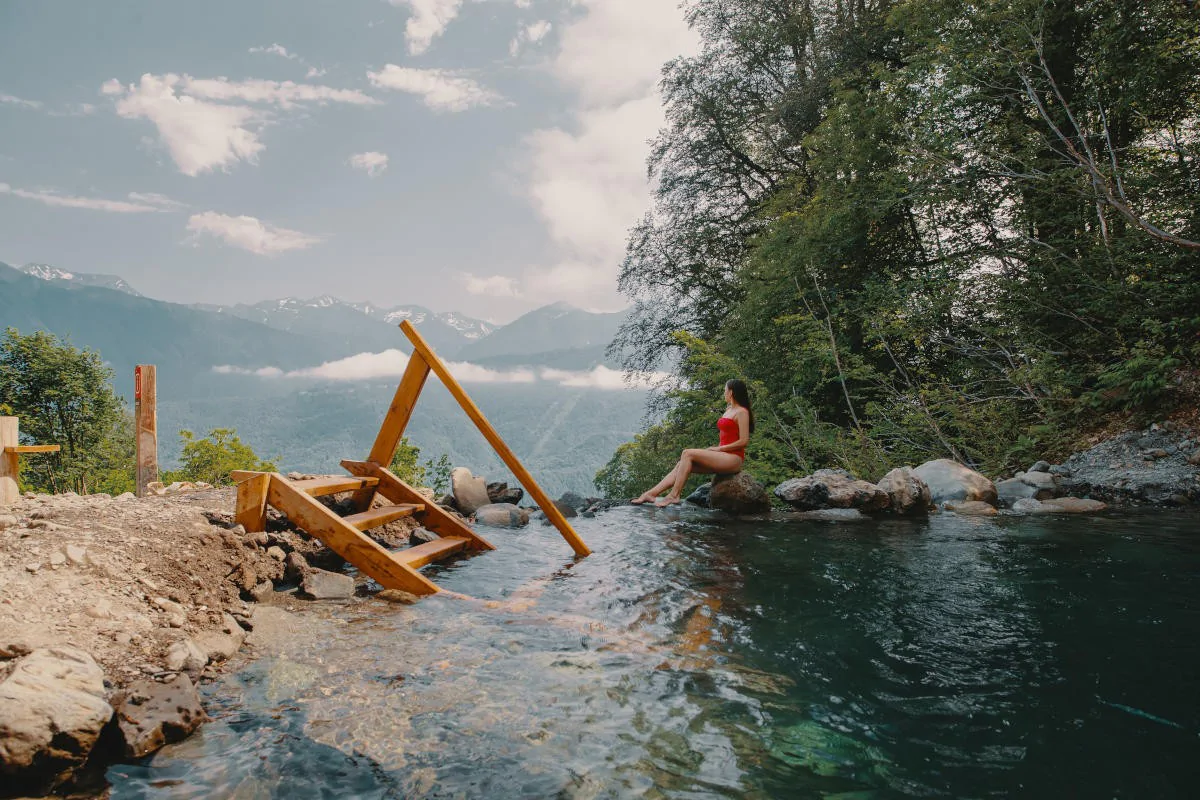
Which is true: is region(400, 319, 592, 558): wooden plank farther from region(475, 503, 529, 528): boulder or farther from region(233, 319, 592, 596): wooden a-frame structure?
region(475, 503, 529, 528): boulder

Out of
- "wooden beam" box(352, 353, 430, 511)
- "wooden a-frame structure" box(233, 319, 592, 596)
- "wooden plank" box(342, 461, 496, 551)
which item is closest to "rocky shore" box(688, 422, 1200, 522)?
"wooden a-frame structure" box(233, 319, 592, 596)

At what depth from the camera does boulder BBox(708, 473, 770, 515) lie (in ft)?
34.9

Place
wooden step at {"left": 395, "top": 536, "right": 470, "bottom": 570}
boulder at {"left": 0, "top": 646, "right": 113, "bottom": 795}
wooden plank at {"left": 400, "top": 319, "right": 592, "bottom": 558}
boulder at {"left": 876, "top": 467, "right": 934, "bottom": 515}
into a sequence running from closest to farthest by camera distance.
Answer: boulder at {"left": 0, "top": 646, "right": 113, "bottom": 795} < wooden step at {"left": 395, "top": 536, "right": 470, "bottom": 570} < wooden plank at {"left": 400, "top": 319, "right": 592, "bottom": 558} < boulder at {"left": 876, "top": 467, "right": 934, "bottom": 515}

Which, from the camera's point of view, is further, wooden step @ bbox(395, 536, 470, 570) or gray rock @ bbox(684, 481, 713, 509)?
gray rock @ bbox(684, 481, 713, 509)

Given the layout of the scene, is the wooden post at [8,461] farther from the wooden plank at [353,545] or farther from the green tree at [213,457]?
the green tree at [213,457]

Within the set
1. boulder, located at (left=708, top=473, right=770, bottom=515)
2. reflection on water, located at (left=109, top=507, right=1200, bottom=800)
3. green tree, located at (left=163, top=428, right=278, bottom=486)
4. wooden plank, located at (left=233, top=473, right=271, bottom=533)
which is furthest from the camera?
green tree, located at (left=163, top=428, right=278, bottom=486)

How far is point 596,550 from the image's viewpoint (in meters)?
8.23

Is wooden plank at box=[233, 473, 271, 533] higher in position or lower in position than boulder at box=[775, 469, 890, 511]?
higher

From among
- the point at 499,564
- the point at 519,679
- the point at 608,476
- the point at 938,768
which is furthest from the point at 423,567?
the point at 608,476

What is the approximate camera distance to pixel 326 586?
5680mm

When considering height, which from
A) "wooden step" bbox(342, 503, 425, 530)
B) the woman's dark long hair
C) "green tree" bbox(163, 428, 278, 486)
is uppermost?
the woman's dark long hair

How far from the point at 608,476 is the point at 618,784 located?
2737cm

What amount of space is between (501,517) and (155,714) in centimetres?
746

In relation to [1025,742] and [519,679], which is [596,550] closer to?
[519,679]
